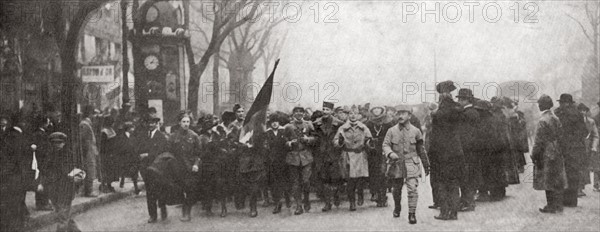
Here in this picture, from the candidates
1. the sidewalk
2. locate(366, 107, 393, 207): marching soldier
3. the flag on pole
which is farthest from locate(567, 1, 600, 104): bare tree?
the sidewalk

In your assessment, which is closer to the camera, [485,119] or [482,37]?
[485,119]

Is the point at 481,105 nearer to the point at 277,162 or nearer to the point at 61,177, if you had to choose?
the point at 277,162

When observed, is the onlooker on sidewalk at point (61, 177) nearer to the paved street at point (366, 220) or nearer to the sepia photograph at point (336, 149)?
the sepia photograph at point (336, 149)

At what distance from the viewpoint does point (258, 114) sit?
34.5 feet

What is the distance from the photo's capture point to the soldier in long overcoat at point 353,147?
1083 centimetres

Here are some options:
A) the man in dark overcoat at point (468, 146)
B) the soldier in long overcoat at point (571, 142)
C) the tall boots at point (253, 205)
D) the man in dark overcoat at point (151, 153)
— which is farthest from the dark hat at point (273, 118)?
the soldier in long overcoat at point (571, 142)

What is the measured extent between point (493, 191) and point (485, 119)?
1.47 metres

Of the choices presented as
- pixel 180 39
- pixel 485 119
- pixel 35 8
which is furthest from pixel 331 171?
pixel 180 39

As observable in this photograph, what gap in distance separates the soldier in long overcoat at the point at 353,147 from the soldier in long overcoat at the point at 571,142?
3242 millimetres

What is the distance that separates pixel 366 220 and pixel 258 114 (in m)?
2.51

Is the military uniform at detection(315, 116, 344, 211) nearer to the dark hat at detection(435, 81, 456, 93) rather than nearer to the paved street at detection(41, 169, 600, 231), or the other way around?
the paved street at detection(41, 169, 600, 231)

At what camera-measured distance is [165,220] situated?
1009 cm

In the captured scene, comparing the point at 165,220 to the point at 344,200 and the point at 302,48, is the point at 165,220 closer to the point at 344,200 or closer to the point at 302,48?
the point at 344,200

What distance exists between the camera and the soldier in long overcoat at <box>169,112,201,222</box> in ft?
33.1
